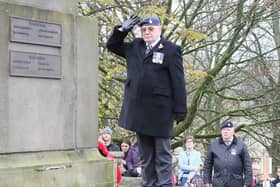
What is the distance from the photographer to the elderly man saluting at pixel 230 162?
7535mm

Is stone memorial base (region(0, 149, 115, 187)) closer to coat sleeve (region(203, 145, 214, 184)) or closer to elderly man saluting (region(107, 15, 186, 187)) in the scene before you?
elderly man saluting (region(107, 15, 186, 187))

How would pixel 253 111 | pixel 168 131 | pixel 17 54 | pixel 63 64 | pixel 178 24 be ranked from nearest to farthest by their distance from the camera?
pixel 168 131 < pixel 17 54 < pixel 63 64 < pixel 178 24 < pixel 253 111

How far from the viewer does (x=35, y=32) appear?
5.95m

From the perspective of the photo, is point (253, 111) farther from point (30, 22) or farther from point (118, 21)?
point (30, 22)

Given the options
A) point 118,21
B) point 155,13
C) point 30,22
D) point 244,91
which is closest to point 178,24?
point 155,13

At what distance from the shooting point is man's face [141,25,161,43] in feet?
17.0

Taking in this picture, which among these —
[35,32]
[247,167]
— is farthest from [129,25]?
[247,167]

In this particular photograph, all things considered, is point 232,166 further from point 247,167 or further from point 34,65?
point 34,65

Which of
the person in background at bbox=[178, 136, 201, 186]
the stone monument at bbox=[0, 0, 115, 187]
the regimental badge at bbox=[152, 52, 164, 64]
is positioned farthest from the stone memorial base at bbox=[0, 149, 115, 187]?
the person in background at bbox=[178, 136, 201, 186]

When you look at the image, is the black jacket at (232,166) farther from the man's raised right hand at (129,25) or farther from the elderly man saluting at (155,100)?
the man's raised right hand at (129,25)

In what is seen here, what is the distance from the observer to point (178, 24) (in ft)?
44.8

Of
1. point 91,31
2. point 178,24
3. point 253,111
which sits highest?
point 178,24

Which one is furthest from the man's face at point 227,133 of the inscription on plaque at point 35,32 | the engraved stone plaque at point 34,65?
the inscription on plaque at point 35,32

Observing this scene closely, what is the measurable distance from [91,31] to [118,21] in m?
8.64
